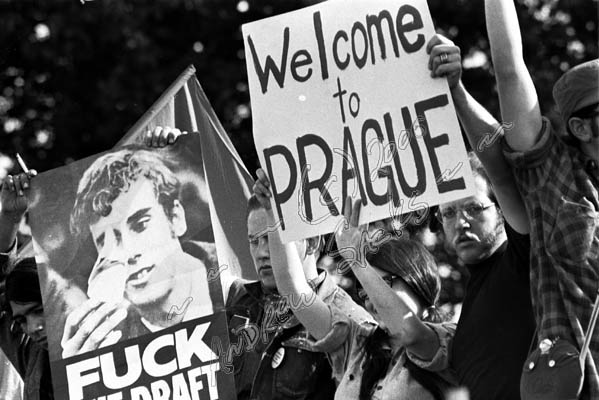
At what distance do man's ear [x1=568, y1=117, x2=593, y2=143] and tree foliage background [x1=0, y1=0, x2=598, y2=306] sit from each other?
19.0 ft

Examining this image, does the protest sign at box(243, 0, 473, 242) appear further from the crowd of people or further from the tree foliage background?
the tree foliage background

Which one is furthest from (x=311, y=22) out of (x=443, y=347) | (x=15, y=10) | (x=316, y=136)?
(x=15, y=10)

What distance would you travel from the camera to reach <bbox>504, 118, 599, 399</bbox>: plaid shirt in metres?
4.57

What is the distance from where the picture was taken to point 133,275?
598 cm

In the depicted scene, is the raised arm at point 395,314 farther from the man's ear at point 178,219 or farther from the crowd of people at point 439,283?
the man's ear at point 178,219

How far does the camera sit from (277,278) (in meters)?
5.64

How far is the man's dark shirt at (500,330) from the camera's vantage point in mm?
4949

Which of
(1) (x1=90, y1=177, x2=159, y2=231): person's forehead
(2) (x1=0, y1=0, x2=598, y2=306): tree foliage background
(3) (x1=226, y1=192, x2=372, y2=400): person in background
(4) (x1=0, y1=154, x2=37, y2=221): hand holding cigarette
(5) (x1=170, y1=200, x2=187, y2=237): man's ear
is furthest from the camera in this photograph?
(2) (x1=0, y1=0, x2=598, y2=306): tree foliage background

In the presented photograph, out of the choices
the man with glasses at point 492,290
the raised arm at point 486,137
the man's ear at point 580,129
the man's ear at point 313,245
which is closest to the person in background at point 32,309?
the man's ear at point 313,245

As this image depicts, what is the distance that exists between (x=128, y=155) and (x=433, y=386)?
145 cm

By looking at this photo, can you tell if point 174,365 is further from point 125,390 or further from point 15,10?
point 15,10

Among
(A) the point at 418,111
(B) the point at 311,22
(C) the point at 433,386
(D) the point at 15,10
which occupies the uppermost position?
(D) the point at 15,10

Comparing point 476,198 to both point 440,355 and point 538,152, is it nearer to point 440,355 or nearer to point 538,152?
point 440,355

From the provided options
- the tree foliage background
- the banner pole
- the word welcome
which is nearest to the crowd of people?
the word welcome
